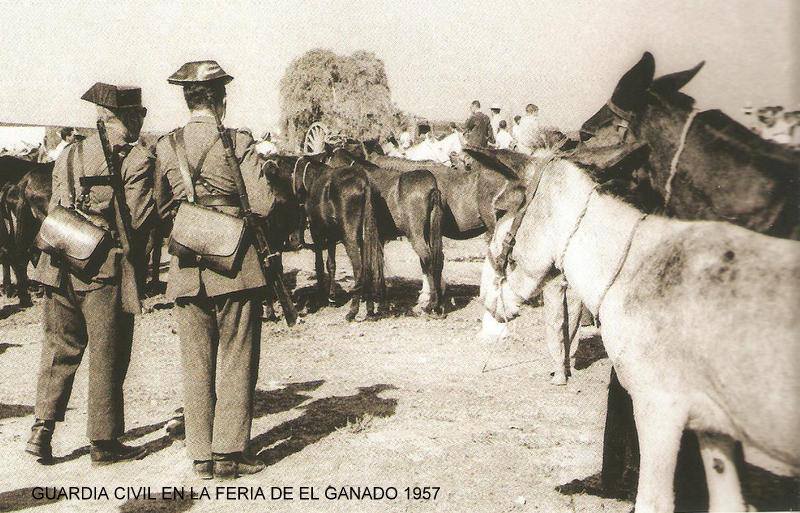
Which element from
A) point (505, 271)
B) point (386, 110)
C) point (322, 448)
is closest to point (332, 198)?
point (322, 448)

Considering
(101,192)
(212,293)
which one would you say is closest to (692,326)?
(212,293)

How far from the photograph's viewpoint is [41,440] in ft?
15.9

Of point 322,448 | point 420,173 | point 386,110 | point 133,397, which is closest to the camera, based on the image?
point 322,448

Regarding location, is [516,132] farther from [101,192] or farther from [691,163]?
[691,163]

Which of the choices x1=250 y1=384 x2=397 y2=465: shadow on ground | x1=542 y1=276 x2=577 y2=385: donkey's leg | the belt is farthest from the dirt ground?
the belt

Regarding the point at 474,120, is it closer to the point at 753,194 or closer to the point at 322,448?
the point at 322,448

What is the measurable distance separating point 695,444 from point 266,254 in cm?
268

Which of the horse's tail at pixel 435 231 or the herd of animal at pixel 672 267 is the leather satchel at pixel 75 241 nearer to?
the herd of animal at pixel 672 267

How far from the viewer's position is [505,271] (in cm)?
380

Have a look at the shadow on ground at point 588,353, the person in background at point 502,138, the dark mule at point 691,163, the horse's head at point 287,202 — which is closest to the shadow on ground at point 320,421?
the shadow on ground at point 588,353

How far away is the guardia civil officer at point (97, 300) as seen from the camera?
475cm

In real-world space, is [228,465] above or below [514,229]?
below

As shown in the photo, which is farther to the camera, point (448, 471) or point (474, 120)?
point (474, 120)

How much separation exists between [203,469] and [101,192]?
6.61ft
